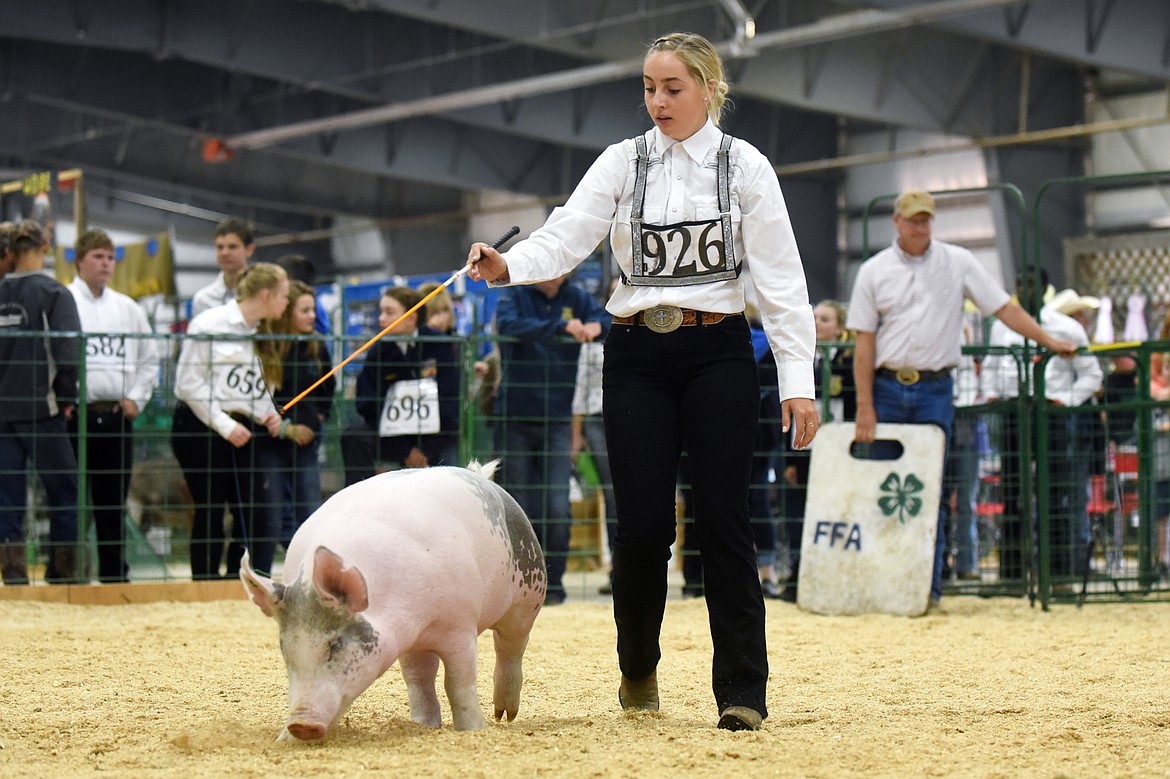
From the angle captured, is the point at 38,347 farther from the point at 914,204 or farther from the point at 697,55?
the point at 697,55

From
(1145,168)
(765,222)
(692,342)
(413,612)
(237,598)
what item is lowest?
(237,598)

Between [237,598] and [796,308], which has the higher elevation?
[796,308]

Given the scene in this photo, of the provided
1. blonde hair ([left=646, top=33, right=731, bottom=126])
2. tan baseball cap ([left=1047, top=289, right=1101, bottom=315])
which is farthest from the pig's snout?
tan baseball cap ([left=1047, top=289, right=1101, bottom=315])

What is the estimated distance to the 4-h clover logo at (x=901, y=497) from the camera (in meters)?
6.86

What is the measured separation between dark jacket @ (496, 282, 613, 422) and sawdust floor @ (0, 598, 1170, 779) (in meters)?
1.18

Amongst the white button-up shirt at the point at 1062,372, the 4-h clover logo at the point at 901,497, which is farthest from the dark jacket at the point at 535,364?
the white button-up shirt at the point at 1062,372

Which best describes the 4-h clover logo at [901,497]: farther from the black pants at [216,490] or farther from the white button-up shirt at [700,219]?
the white button-up shirt at [700,219]

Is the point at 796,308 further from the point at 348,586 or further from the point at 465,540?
the point at 348,586

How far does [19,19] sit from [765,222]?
43.4 ft

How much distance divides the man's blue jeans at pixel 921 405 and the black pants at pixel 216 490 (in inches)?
120

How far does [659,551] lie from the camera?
3842mm

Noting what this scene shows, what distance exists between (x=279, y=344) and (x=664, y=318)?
3995 millimetres

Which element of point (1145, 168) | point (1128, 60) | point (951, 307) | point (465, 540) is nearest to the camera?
point (465, 540)

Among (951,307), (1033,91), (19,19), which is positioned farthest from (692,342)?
(1033,91)
